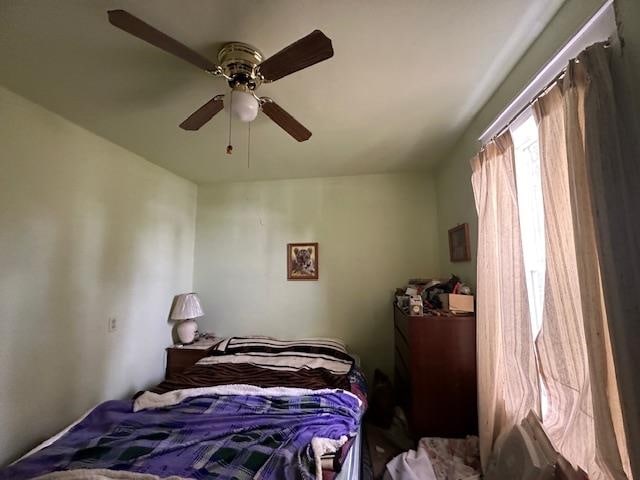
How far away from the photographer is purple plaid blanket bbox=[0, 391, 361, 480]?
1117 mm

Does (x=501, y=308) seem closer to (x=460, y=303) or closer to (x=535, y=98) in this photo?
(x=460, y=303)

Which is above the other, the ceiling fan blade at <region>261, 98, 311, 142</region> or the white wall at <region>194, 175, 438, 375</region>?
the ceiling fan blade at <region>261, 98, 311, 142</region>

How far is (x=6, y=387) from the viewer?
58.4 inches

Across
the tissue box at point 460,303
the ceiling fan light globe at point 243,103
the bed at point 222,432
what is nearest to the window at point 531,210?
the tissue box at point 460,303

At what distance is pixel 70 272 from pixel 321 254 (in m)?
2.04

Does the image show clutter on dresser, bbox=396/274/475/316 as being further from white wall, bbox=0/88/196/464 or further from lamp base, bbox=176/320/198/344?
white wall, bbox=0/88/196/464

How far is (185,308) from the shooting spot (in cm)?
270

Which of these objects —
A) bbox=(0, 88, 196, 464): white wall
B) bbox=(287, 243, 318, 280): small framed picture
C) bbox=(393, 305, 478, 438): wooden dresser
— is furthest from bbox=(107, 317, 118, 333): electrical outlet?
bbox=(393, 305, 478, 438): wooden dresser

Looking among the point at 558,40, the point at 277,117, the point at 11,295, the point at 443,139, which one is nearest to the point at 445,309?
the point at 443,139

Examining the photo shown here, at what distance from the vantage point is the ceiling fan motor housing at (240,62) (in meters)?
1.20

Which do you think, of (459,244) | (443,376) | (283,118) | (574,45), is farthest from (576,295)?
(283,118)

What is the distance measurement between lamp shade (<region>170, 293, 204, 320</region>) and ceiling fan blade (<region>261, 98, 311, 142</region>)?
2.08 m

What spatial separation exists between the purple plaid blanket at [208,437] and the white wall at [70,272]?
0.48 meters

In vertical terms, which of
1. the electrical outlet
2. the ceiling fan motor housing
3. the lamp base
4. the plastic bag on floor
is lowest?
the plastic bag on floor
